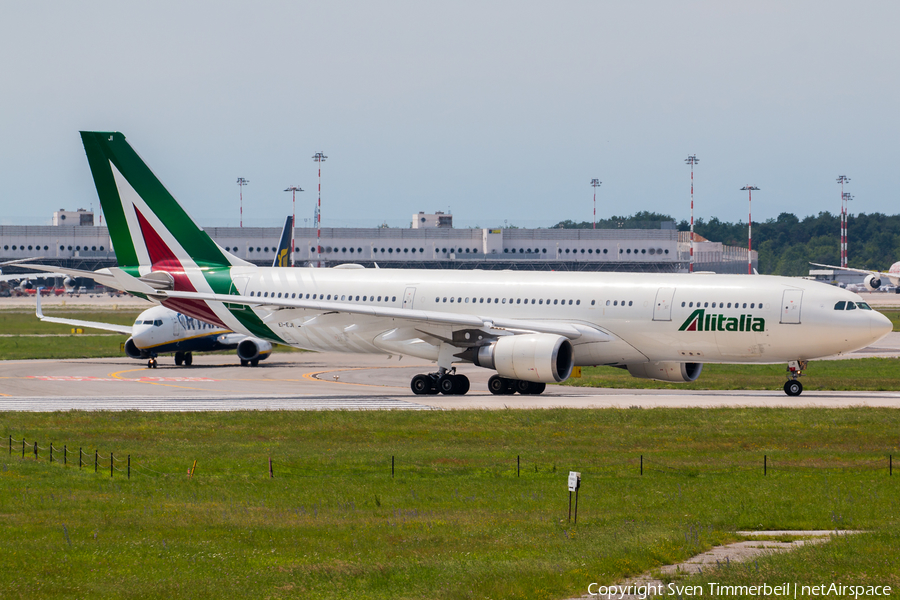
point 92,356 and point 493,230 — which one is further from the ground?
point 493,230

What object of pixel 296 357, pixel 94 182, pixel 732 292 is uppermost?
pixel 94 182

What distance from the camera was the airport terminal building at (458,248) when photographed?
175 metres

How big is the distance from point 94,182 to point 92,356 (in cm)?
2300

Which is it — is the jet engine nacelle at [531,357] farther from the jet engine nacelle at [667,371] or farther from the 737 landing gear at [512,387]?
the jet engine nacelle at [667,371]

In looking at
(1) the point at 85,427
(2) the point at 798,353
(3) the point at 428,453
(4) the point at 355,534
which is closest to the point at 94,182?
(1) the point at 85,427

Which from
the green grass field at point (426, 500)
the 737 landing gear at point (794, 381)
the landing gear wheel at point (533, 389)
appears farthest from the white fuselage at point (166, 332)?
the 737 landing gear at point (794, 381)

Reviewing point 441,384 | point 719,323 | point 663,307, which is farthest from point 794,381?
point 441,384

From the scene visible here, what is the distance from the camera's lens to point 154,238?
49.4 meters

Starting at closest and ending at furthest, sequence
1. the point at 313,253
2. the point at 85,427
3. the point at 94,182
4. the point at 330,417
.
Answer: the point at 85,427 < the point at 330,417 < the point at 94,182 < the point at 313,253

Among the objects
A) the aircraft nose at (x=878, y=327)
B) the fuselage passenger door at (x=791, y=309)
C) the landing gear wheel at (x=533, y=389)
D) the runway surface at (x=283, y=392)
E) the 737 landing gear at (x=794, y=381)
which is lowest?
the runway surface at (x=283, y=392)

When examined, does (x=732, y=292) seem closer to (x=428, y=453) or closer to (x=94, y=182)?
(x=428, y=453)

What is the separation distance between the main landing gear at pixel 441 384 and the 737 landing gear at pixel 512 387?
1170mm

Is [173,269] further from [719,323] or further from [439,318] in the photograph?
[719,323]

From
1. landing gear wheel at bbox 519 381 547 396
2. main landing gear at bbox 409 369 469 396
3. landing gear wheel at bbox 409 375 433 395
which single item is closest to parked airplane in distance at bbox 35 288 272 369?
landing gear wheel at bbox 409 375 433 395
